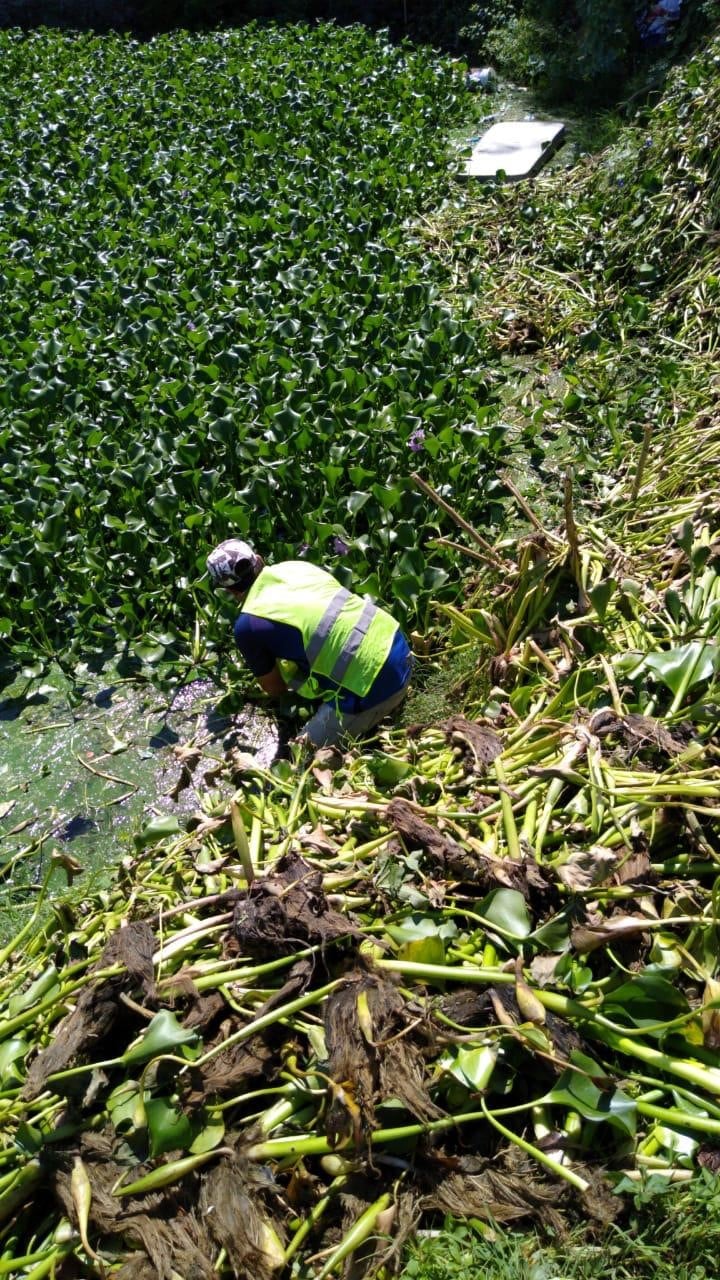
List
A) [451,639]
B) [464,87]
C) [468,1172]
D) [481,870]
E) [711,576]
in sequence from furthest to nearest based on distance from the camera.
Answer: [464,87]
[451,639]
[711,576]
[481,870]
[468,1172]

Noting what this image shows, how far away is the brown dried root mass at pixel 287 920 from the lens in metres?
2.30

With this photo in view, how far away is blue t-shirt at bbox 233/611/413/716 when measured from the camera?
12.3ft

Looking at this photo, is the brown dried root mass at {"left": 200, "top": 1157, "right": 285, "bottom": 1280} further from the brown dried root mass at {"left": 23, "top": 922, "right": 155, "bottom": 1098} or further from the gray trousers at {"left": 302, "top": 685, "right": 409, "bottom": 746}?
the gray trousers at {"left": 302, "top": 685, "right": 409, "bottom": 746}

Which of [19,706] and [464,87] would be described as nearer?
[19,706]

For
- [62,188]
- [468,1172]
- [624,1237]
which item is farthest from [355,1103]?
[62,188]

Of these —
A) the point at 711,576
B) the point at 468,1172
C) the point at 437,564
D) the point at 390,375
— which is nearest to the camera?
the point at 468,1172

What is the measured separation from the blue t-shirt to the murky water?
0.37m

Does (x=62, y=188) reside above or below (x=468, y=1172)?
above

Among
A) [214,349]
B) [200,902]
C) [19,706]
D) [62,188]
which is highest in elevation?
[62,188]

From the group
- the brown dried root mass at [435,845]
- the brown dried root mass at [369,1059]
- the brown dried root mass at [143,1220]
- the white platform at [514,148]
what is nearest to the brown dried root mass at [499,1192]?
the brown dried root mass at [369,1059]

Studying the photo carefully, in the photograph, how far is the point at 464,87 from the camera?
972cm

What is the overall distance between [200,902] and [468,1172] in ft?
2.68

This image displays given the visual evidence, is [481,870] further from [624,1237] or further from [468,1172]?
[624,1237]

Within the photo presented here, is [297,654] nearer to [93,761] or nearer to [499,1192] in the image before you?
[93,761]
